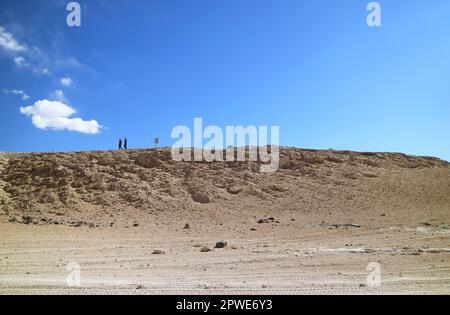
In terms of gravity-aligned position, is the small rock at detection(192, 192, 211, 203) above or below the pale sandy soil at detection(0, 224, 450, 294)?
above

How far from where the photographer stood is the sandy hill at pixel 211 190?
21.0 m

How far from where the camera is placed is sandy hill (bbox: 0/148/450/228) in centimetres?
2105

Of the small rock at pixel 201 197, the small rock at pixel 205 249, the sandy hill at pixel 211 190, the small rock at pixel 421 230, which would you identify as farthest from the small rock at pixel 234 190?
the small rock at pixel 205 249

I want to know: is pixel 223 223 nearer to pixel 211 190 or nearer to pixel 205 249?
pixel 211 190

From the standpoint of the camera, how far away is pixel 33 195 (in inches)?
909

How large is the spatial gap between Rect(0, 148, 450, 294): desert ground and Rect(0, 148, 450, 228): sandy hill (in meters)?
0.10

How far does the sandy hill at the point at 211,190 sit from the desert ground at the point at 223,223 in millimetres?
96

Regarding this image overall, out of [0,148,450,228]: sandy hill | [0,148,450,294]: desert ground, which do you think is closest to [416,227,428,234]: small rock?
[0,148,450,294]: desert ground

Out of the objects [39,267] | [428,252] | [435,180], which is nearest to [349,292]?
[428,252]

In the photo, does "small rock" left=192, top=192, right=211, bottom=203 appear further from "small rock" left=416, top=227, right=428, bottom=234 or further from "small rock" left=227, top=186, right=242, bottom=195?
"small rock" left=416, top=227, right=428, bottom=234

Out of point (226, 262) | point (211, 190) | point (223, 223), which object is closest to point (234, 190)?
point (211, 190)
